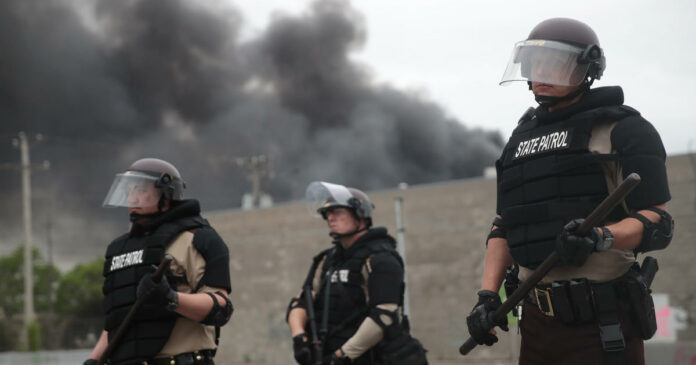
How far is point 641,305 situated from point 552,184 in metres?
0.52

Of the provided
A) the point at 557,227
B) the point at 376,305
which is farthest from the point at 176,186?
the point at 557,227

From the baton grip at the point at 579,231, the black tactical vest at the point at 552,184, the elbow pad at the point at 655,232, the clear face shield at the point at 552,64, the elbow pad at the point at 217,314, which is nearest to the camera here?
the baton grip at the point at 579,231

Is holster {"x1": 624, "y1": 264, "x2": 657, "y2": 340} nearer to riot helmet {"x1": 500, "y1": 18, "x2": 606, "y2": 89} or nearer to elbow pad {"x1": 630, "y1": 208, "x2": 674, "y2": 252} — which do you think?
elbow pad {"x1": 630, "y1": 208, "x2": 674, "y2": 252}

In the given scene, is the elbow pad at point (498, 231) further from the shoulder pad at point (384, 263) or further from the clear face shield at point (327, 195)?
the clear face shield at point (327, 195)

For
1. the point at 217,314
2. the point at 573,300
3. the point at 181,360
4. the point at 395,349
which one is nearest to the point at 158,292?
the point at 217,314

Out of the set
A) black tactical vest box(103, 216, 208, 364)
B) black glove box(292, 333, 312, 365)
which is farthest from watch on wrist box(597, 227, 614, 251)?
black glove box(292, 333, 312, 365)

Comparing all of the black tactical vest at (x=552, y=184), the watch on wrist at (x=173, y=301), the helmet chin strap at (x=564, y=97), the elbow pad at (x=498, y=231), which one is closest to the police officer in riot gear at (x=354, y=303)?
the watch on wrist at (x=173, y=301)

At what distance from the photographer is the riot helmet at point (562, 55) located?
3.25m

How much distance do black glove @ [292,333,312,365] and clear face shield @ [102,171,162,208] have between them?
5.43 feet

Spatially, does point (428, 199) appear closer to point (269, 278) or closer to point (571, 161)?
point (269, 278)

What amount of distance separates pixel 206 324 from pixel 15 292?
76.7 m

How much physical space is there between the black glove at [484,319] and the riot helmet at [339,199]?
2928 mm

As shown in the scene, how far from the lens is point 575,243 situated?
9.11ft

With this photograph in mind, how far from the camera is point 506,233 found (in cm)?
340
